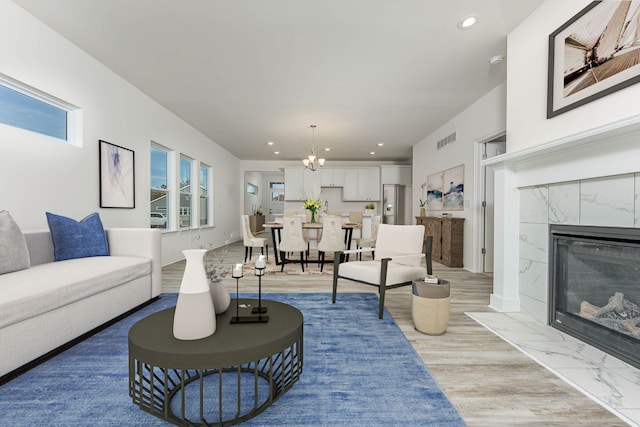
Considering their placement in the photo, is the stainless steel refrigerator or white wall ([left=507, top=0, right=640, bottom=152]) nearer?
white wall ([left=507, top=0, right=640, bottom=152])

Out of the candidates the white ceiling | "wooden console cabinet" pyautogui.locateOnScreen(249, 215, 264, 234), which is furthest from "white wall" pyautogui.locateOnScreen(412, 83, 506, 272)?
"wooden console cabinet" pyautogui.locateOnScreen(249, 215, 264, 234)

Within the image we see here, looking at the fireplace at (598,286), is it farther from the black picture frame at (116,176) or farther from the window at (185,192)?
the window at (185,192)

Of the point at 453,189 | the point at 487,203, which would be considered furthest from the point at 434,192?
the point at 487,203

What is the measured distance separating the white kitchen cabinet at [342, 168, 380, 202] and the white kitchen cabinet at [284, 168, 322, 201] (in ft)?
2.90

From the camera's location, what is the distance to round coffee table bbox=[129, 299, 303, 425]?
1.18 meters

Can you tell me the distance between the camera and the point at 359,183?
30.3 feet

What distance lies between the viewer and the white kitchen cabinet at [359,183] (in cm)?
923

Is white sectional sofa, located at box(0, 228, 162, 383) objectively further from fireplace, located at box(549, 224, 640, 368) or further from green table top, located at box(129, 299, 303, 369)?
fireplace, located at box(549, 224, 640, 368)

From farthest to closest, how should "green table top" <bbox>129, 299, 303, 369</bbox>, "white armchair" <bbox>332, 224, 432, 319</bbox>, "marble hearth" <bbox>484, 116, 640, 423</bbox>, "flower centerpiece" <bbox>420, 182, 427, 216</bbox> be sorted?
"flower centerpiece" <bbox>420, 182, 427, 216</bbox> < "white armchair" <bbox>332, 224, 432, 319</bbox> < "marble hearth" <bbox>484, 116, 640, 423</bbox> < "green table top" <bbox>129, 299, 303, 369</bbox>

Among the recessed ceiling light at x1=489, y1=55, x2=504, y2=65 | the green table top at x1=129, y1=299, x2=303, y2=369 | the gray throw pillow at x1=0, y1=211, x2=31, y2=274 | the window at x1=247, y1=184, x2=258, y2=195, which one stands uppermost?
the recessed ceiling light at x1=489, y1=55, x2=504, y2=65

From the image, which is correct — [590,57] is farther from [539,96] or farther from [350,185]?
[350,185]

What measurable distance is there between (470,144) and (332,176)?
194 inches

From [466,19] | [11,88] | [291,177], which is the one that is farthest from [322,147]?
[11,88]

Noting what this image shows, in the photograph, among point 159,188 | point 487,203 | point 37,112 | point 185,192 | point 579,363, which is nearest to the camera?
point 579,363
